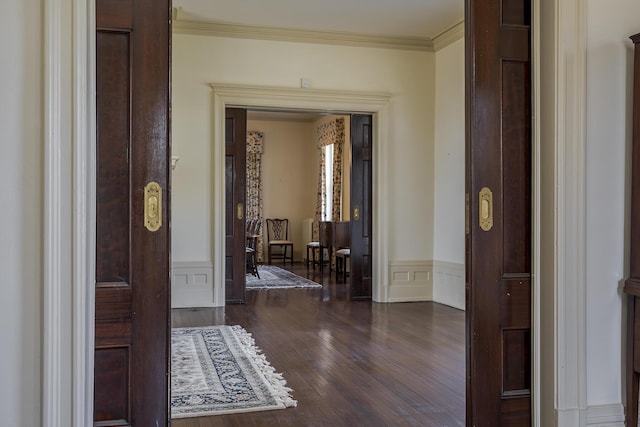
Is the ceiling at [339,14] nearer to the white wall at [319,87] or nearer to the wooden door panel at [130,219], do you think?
the white wall at [319,87]

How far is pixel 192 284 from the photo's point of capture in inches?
258

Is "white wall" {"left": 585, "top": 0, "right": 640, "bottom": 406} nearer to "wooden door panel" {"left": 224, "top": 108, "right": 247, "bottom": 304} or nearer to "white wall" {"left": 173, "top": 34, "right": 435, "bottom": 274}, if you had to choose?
"white wall" {"left": 173, "top": 34, "right": 435, "bottom": 274}

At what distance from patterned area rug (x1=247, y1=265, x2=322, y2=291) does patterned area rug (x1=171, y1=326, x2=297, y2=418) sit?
3.26m

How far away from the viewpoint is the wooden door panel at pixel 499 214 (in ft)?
8.00

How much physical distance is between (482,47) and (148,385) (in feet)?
6.38

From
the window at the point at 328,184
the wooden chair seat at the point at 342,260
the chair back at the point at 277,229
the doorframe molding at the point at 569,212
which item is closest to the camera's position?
the doorframe molding at the point at 569,212

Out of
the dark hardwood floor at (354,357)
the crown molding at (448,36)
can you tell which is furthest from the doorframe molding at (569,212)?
the crown molding at (448,36)

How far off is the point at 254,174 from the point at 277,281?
413cm

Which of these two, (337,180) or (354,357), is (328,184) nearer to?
(337,180)

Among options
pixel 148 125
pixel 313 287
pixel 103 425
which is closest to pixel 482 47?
pixel 148 125

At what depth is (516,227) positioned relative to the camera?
2510 millimetres

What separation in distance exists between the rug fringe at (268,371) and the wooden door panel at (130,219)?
1.31 m

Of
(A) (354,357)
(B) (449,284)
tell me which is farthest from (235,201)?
(A) (354,357)

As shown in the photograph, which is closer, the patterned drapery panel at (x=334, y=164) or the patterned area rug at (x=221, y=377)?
the patterned area rug at (x=221, y=377)
